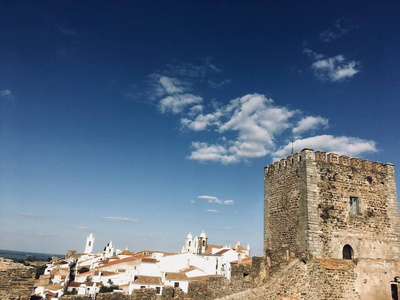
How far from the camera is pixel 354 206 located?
13.5 meters

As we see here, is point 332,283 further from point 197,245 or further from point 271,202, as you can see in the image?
point 197,245

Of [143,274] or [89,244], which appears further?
[89,244]

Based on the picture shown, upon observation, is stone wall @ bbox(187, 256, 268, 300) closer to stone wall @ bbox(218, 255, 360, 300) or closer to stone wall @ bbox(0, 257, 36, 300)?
stone wall @ bbox(218, 255, 360, 300)

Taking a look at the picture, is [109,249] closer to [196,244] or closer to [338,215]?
[196,244]

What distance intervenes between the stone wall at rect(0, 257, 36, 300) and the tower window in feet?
42.8

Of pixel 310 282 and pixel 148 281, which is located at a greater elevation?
pixel 310 282

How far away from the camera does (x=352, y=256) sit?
12727mm

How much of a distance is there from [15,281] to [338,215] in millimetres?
12479

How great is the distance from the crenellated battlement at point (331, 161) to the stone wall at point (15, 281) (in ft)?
36.8

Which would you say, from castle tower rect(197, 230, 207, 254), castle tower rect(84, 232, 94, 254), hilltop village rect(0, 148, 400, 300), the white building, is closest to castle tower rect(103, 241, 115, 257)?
castle tower rect(84, 232, 94, 254)

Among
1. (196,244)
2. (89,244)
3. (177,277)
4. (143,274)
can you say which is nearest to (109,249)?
(89,244)

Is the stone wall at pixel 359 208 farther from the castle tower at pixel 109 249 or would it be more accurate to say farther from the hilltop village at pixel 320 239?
the castle tower at pixel 109 249

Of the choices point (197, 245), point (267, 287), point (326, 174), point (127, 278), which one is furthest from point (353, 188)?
point (197, 245)

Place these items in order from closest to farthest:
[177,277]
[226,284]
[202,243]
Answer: [226,284]
[177,277]
[202,243]
